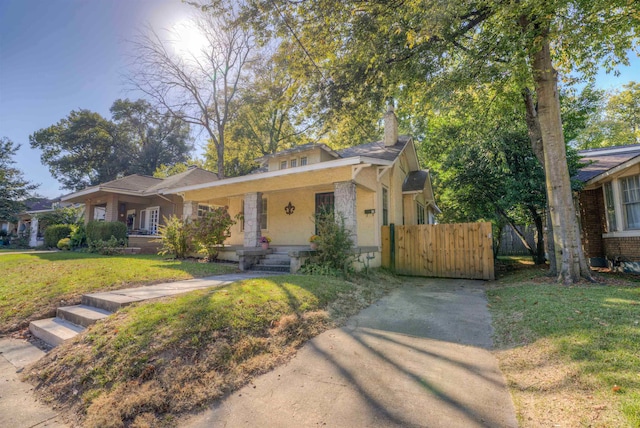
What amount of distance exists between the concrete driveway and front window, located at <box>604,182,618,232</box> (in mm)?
9119

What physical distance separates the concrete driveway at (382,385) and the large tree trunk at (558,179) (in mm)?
4309

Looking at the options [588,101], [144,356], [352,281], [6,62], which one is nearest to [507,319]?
[352,281]

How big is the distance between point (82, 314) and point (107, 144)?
40269 mm

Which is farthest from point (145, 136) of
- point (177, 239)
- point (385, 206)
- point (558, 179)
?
point (558, 179)

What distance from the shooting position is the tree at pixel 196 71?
17.3 meters

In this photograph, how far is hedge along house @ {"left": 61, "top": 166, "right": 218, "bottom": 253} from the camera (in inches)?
659

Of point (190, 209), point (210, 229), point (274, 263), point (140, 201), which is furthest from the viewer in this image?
point (140, 201)

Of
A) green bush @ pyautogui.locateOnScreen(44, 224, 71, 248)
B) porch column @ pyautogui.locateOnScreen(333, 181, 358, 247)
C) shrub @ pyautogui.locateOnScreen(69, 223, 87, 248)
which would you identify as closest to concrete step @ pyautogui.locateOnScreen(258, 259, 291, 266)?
porch column @ pyautogui.locateOnScreen(333, 181, 358, 247)

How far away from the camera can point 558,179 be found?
7.31 metres

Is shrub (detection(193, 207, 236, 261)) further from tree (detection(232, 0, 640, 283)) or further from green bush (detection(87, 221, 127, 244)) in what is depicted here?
green bush (detection(87, 221, 127, 244))

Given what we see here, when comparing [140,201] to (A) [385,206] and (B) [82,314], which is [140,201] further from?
(B) [82,314]

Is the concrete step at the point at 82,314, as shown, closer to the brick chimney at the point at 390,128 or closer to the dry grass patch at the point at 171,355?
the dry grass patch at the point at 171,355

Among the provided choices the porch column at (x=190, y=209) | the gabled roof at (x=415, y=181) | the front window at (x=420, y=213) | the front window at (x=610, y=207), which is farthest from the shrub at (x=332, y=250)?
the front window at (x=610, y=207)

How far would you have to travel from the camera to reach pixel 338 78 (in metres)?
10.3
